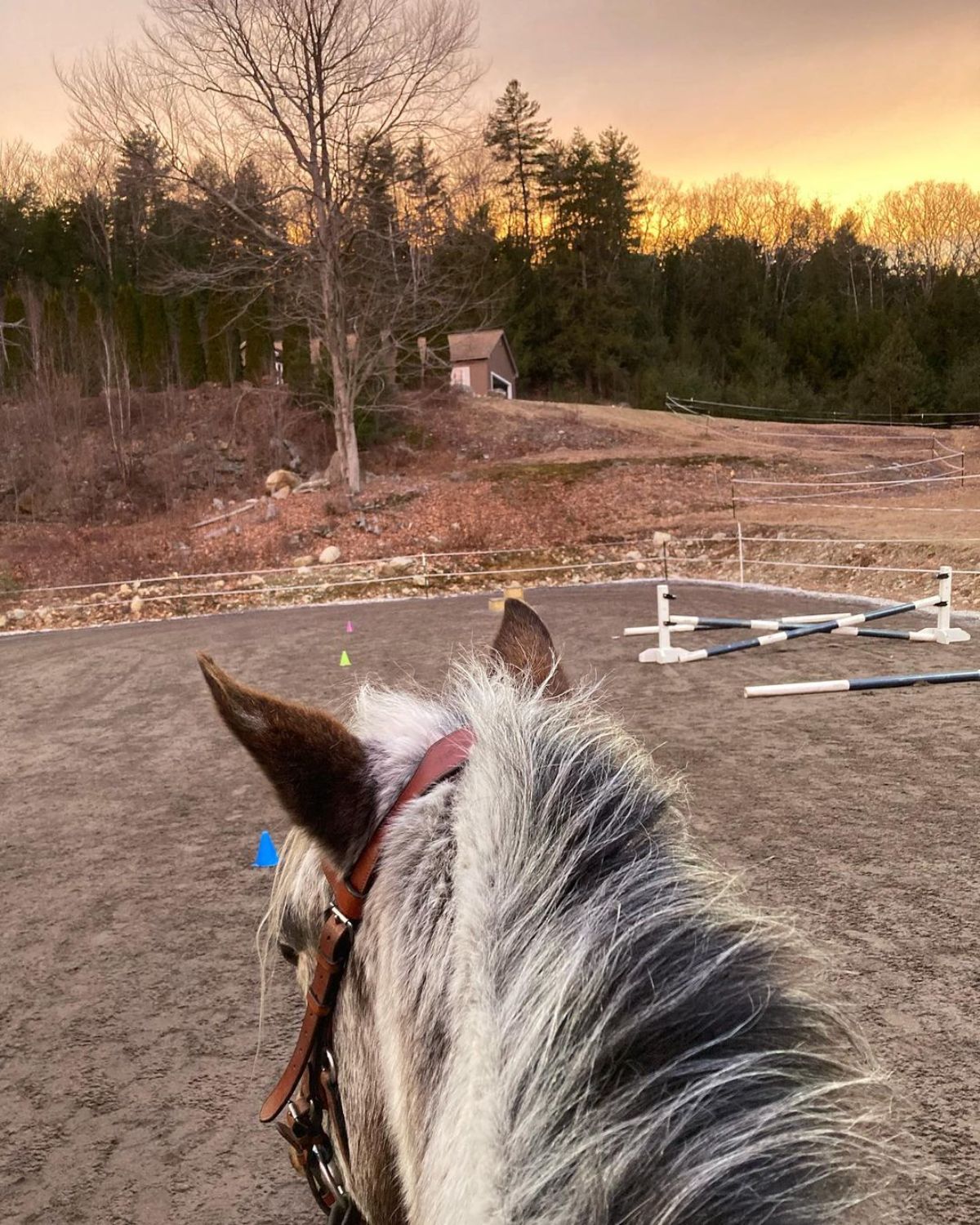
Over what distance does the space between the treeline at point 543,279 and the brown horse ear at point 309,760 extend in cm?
1855

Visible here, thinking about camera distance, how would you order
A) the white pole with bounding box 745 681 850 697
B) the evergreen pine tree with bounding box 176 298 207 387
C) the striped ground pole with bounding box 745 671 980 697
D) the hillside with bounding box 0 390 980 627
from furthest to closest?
the evergreen pine tree with bounding box 176 298 207 387
the hillside with bounding box 0 390 980 627
the white pole with bounding box 745 681 850 697
the striped ground pole with bounding box 745 671 980 697

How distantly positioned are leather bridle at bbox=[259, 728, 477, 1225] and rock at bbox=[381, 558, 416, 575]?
1433 centimetres

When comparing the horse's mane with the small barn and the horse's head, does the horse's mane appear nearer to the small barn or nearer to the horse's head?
the horse's head

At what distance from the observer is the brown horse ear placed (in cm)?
97

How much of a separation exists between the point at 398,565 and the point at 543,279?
29.8 m

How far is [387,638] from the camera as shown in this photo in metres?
10.5

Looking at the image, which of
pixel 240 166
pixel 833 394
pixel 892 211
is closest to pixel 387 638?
pixel 240 166

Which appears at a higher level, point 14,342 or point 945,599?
point 14,342

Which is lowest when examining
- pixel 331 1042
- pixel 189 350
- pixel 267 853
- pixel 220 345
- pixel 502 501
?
pixel 267 853

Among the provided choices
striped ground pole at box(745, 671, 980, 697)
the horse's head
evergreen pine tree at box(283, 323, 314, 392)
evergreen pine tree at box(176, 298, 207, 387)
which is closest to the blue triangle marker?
the horse's head

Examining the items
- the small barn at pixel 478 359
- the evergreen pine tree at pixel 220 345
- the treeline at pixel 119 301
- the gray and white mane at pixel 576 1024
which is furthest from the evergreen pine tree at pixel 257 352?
the gray and white mane at pixel 576 1024

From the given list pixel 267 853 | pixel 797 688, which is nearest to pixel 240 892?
pixel 267 853

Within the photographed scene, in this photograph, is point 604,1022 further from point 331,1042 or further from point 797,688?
point 797,688

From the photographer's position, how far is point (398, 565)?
15.6 metres
